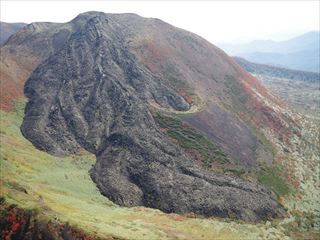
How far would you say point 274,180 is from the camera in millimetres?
68625

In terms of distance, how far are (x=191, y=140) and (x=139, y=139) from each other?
411 inches

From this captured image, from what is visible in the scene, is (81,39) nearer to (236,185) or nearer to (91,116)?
(91,116)

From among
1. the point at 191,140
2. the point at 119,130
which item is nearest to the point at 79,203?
the point at 119,130

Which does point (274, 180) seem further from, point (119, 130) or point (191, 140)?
point (119, 130)

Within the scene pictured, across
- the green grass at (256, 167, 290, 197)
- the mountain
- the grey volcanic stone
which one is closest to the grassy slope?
the mountain

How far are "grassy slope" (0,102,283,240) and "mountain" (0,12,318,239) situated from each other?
257mm

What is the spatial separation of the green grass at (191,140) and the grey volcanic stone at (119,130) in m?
2.48

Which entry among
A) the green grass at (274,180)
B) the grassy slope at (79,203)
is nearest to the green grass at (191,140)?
the green grass at (274,180)

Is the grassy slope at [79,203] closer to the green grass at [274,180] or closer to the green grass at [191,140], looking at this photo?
the green grass at [274,180]

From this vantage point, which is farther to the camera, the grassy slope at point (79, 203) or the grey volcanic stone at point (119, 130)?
the grey volcanic stone at point (119, 130)

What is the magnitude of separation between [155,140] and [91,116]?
15.7 meters

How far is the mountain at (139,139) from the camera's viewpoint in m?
50.5

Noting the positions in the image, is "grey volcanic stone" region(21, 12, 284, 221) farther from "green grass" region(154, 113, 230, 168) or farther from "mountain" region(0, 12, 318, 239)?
"green grass" region(154, 113, 230, 168)

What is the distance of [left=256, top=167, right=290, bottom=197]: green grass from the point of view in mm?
66438
